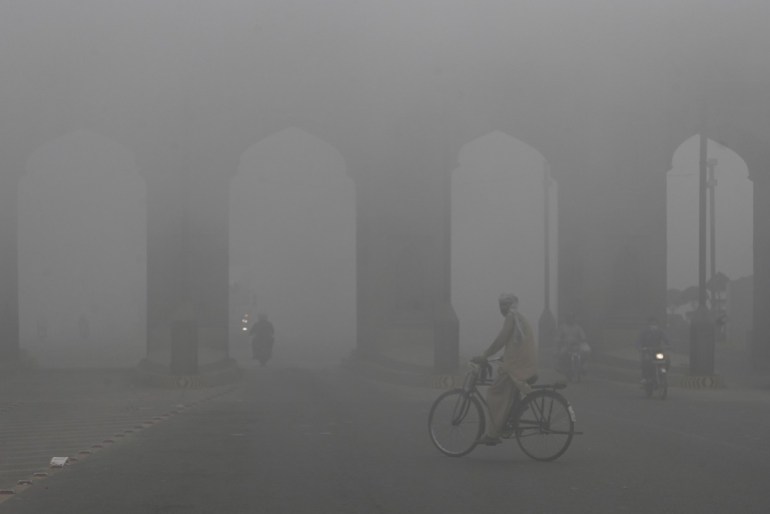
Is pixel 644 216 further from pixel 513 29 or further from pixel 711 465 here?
pixel 711 465

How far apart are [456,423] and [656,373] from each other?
7.46 metres

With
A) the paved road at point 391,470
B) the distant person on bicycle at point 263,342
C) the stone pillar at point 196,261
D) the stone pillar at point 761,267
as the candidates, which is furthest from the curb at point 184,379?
the stone pillar at point 761,267

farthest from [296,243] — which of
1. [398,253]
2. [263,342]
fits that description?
[398,253]

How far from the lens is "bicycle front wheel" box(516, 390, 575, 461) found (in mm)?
7230

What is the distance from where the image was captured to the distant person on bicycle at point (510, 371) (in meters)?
7.34

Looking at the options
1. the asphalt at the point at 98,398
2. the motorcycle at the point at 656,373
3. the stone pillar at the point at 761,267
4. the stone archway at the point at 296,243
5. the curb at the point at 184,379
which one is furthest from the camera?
the stone archway at the point at 296,243

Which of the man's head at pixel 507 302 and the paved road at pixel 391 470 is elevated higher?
the man's head at pixel 507 302

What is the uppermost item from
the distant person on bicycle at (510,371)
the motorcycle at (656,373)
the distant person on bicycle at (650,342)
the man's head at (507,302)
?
the man's head at (507,302)

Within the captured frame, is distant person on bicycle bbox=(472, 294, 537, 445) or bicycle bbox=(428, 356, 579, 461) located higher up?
distant person on bicycle bbox=(472, 294, 537, 445)

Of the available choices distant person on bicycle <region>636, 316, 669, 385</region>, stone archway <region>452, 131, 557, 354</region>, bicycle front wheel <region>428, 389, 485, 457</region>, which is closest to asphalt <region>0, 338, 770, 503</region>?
distant person on bicycle <region>636, 316, 669, 385</region>

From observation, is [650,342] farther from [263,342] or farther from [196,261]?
[263,342]

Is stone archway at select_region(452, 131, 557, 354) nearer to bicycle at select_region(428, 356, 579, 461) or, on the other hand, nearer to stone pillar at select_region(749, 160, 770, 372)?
stone pillar at select_region(749, 160, 770, 372)

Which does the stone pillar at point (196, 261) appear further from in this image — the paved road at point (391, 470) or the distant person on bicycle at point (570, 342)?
the paved road at point (391, 470)

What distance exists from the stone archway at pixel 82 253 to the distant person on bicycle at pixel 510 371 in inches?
745
